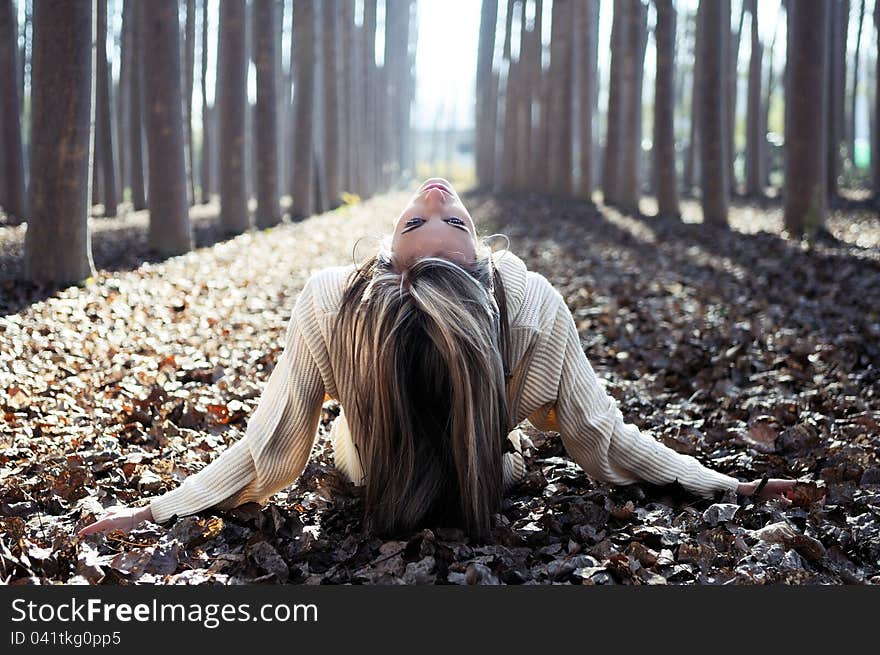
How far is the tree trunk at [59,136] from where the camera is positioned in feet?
25.9

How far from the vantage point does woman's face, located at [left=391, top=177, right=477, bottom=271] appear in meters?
2.93

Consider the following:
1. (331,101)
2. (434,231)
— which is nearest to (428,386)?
(434,231)

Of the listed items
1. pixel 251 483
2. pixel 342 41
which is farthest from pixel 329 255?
pixel 342 41

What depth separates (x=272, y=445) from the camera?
10.2 ft

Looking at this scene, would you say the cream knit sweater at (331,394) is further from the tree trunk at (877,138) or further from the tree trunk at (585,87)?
the tree trunk at (585,87)

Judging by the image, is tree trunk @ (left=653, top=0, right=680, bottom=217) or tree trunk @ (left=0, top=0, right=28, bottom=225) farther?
tree trunk @ (left=653, top=0, right=680, bottom=217)

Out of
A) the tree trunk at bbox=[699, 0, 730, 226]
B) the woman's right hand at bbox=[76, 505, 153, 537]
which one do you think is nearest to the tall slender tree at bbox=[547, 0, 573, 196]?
the tree trunk at bbox=[699, 0, 730, 226]

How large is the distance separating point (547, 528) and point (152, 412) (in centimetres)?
255

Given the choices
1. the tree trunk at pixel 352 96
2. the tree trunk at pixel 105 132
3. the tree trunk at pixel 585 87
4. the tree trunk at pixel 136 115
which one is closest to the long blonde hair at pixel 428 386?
the tree trunk at pixel 105 132

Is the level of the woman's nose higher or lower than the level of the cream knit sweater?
higher

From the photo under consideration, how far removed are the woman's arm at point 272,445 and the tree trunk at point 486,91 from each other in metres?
41.0

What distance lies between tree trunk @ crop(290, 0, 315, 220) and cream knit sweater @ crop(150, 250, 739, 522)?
1652 cm

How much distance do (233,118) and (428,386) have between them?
13262 mm

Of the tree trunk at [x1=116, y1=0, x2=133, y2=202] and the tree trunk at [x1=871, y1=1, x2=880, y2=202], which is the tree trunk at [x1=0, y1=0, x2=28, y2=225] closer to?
the tree trunk at [x1=116, y1=0, x2=133, y2=202]
